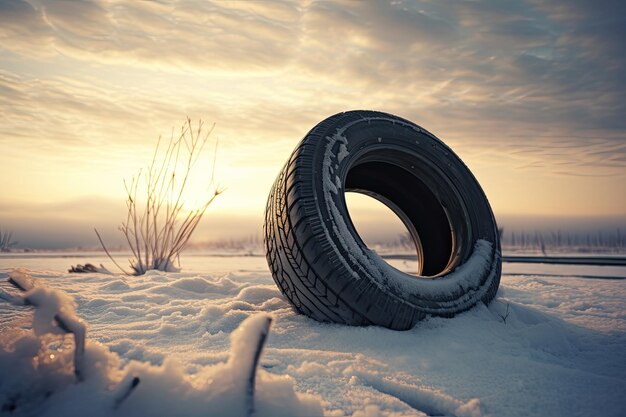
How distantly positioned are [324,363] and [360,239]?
87cm

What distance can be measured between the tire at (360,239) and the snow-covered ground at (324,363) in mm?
122

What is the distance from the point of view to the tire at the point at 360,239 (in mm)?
2182

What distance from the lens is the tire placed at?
2.18 meters

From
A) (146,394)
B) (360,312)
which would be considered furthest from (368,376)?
(146,394)

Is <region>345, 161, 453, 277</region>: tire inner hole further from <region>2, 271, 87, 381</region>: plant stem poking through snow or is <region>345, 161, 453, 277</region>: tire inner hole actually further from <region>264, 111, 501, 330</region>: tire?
<region>2, 271, 87, 381</region>: plant stem poking through snow

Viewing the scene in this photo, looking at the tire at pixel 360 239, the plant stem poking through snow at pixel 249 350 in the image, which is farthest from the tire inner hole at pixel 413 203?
the plant stem poking through snow at pixel 249 350

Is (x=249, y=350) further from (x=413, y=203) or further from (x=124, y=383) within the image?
(x=413, y=203)

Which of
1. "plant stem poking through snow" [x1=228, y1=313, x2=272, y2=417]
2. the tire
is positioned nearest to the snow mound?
"plant stem poking through snow" [x1=228, y1=313, x2=272, y2=417]

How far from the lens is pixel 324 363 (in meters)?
1.67

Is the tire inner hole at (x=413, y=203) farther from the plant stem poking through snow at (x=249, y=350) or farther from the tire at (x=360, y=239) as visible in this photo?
the plant stem poking through snow at (x=249, y=350)

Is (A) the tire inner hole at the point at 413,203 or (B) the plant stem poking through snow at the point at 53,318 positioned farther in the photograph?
(A) the tire inner hole at the point at 413,203

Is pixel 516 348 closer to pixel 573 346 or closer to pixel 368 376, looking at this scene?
pixel 573 346

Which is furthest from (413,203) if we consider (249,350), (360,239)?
(249,350)

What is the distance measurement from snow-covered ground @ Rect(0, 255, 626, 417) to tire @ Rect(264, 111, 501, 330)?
0.12 meters
